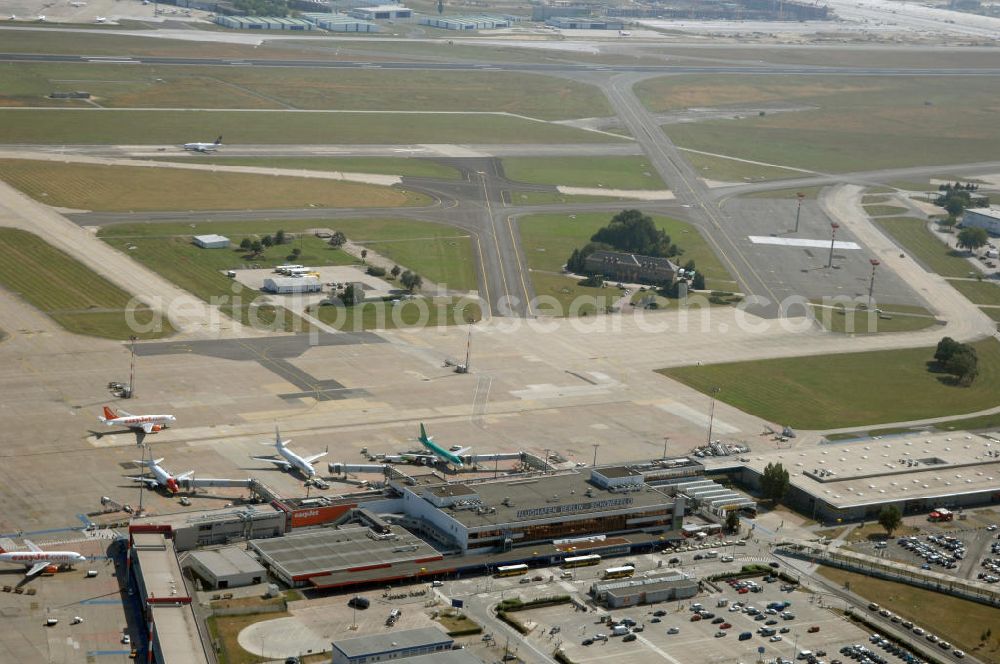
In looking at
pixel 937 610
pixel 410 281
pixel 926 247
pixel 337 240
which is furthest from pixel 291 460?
pixel 926 247

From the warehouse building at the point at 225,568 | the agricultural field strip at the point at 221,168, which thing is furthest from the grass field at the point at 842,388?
the agricultural field strip at the point at 221,168

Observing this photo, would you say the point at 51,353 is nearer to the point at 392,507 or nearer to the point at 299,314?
the point at 299,314

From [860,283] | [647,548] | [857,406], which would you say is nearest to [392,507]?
[647,548]

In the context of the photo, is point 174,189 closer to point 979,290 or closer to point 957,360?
point 957,360

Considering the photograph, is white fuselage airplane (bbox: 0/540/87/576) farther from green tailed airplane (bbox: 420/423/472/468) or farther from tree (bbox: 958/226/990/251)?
tree (bbox: 958/226/990/251)

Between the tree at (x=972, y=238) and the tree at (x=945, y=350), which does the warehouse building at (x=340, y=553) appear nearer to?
the tree at (x=945, y=350)

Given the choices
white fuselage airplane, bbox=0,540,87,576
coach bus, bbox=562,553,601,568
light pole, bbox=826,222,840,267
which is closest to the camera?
white fuselage airplane, bbox=0,540,87,576

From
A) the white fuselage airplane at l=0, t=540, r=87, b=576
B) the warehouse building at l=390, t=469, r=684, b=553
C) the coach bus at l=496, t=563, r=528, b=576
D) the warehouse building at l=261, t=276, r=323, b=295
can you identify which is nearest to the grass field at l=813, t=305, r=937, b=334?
the warehouse building at l=261, t=276, r=323, b=295
